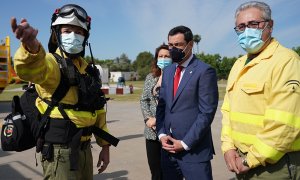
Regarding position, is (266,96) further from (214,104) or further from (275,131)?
(214,104)

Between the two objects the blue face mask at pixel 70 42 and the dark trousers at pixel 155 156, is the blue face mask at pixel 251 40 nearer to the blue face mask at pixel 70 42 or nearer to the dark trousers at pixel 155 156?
the blue face mask at pixel 70 42

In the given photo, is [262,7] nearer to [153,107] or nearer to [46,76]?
[46,76]

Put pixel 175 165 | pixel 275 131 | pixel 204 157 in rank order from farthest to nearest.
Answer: pixel 175 165
pixel 204 157
pixel 275 131

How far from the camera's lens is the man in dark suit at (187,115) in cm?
314

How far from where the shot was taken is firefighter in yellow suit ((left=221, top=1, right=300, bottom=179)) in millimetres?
2273

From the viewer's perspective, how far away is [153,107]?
443 cm

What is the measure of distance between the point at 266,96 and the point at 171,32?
1.46 m

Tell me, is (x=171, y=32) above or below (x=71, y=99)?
above

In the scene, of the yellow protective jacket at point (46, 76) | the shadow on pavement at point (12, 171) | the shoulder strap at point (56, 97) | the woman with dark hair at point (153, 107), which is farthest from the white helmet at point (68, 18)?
the shadow on pavement at point (12, 171)

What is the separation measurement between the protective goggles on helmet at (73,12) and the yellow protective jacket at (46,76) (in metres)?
0.39

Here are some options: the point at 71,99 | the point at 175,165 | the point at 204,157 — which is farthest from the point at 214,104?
the point at 71,99

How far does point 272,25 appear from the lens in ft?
8.80

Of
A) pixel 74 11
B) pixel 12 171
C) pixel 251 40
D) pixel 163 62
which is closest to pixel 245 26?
pixel 251 40

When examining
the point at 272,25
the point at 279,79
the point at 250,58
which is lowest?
the point at 279,79
